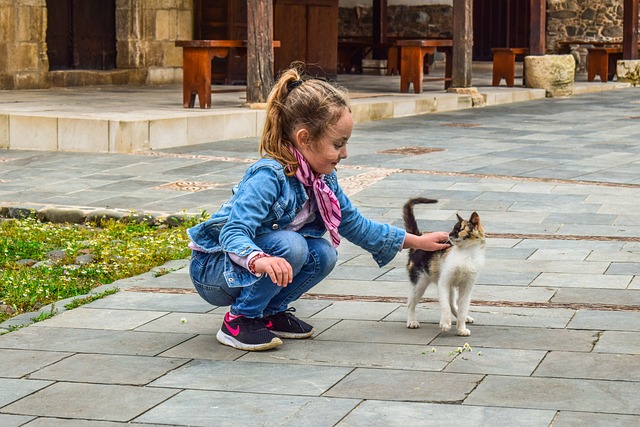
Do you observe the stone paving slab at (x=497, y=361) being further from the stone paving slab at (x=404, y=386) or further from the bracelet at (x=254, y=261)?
the bracelet at (x=254, y=261)

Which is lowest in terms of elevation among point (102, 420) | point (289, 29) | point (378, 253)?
point (102, 420)

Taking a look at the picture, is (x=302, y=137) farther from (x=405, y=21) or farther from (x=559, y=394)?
(x=405, y=21)

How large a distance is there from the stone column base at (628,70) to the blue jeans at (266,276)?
1750 centimetres

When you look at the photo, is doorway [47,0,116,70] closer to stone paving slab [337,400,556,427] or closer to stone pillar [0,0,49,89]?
stone pillar [0,0,49,89]

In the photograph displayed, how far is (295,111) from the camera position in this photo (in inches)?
157

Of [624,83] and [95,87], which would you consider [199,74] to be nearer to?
[95,87]

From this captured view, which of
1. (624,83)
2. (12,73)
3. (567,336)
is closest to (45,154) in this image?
(12,73)

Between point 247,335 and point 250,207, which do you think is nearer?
point 250,207

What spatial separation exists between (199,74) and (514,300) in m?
7.54

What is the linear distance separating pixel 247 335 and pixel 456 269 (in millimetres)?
777

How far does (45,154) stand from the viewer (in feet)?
32.5

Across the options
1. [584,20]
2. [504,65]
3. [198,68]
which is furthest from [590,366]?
[584,20]

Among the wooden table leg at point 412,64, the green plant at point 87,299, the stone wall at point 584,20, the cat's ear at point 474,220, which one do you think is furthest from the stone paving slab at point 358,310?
the stone wall at point 584,20

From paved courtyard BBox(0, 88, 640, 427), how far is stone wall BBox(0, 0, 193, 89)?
21.0ft
